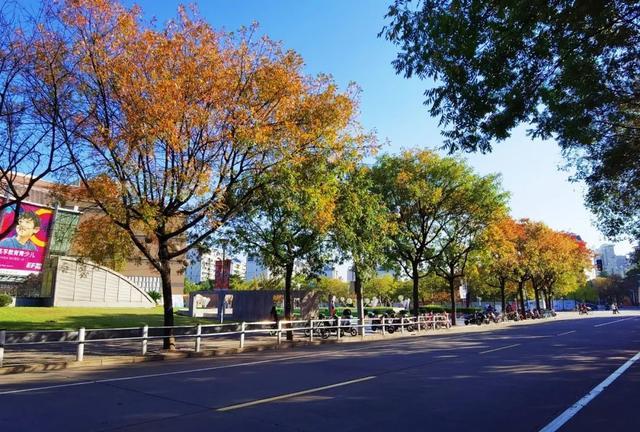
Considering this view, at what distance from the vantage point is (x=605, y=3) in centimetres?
798

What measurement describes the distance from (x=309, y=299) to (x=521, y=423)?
25.9 meters

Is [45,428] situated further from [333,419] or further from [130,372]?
[130,372]

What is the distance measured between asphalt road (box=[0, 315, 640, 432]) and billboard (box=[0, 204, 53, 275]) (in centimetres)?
4602

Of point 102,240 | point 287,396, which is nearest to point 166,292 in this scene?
point 102,240

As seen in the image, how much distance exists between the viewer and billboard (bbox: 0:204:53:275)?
52375 mm

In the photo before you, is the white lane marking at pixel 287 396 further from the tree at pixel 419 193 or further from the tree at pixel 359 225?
the tree at pixel 419 193

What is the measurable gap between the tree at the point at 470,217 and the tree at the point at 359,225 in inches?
310

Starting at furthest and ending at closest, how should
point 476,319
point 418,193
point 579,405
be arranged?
1. point 476,319
2. point 418,193
3. point 579,405

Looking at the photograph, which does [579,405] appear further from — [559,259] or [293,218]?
[559,259]

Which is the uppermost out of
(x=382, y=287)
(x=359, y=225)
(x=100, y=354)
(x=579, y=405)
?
(x=382, y=287)

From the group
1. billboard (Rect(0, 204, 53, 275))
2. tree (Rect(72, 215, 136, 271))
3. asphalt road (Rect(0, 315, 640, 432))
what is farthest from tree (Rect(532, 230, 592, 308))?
billboard (Rect(0, 204, 53, 275))

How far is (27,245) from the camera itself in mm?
54156

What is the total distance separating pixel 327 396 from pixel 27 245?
180ft

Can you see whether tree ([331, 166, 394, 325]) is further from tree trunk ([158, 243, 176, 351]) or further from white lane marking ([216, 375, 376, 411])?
white lane marking ([216, 375, 376, 411])
